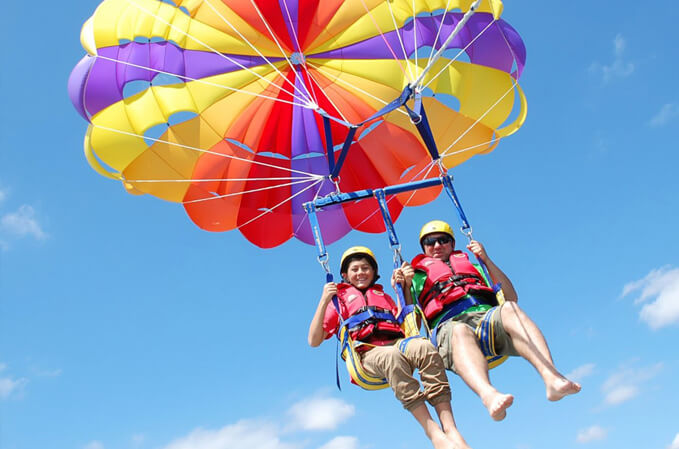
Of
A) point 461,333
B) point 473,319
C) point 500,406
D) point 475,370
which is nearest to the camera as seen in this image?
point 500,406

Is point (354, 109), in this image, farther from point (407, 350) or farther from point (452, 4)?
point (407, 350)

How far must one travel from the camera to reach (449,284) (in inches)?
180

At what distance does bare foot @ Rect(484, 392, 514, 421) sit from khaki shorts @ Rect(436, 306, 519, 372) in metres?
0.63

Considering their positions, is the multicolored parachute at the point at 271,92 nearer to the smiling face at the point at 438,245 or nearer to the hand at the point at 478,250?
the smiling face at the point at 438,245

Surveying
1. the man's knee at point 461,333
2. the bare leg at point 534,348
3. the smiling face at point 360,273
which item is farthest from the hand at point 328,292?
the bare leg at point 534,348

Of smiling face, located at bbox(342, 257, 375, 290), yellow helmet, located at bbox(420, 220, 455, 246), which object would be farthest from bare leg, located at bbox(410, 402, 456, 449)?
yellow helmet, located at bbox(420, 220, 455, 246)

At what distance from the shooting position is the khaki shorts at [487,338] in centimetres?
409

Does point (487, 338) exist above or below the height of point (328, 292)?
below

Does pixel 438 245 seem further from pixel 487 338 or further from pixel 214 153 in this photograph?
pixel 214 153

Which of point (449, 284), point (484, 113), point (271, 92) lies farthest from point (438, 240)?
point (271, 92)

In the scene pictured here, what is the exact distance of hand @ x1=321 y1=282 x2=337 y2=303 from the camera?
4516 millimetres

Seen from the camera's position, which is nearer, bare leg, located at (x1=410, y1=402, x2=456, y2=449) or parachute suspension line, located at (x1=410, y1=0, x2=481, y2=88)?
parachute suspension line, located at (x1=410, y1=0, x2=481, y2=88)

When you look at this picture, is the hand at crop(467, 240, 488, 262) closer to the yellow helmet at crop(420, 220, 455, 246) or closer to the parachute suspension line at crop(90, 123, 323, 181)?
the yellow helmet at crop(420, 220, 455, 246)

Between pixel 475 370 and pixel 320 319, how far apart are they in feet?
4.07
